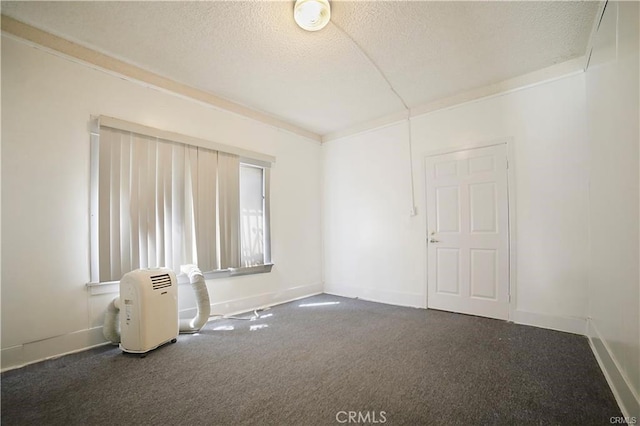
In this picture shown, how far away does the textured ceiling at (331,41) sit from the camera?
216cm

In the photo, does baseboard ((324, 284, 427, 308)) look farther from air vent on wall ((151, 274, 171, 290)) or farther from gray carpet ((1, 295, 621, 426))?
air vent on wall ((151, 274, 171, 290))

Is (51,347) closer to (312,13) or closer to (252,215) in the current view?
(252,215)

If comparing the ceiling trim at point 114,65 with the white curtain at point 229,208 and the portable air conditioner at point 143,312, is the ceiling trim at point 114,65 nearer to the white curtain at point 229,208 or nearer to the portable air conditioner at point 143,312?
the white curtain at point 229,208

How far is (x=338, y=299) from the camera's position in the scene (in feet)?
14.5

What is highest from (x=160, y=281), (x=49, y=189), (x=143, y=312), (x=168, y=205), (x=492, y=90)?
(x=492, y=90)

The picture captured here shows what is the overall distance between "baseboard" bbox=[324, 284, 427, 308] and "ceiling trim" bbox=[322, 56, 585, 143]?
251 centimetres

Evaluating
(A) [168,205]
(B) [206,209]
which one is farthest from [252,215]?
(A) [168,205]

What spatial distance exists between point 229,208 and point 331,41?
222 cm

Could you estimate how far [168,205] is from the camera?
3037mm

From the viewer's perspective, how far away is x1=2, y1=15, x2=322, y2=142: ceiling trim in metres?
2.29

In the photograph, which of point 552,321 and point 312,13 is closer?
point 312,13

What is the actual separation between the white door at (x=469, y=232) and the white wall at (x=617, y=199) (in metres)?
0.86

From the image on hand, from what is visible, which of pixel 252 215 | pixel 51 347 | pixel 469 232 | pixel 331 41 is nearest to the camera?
pixel 51 347

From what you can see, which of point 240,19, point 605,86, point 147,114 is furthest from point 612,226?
point 147,114
